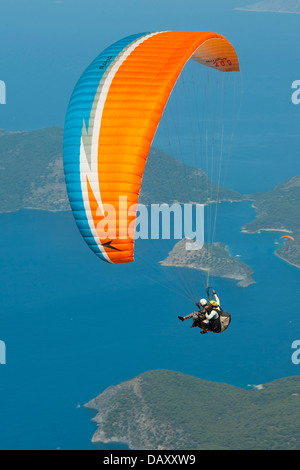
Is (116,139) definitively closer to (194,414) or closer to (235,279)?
(194,414)

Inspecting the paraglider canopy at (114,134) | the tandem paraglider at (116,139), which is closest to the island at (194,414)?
the tandem paraglider at (116,139)

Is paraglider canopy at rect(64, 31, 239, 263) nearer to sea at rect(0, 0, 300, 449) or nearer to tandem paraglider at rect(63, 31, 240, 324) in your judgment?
tandem paraglider at rect(63, 31, 240, 324)

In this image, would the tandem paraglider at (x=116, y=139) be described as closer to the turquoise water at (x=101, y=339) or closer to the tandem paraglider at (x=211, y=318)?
the tandem paraglider at (x=211, y=318)

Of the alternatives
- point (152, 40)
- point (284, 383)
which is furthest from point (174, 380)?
point (152, 40)

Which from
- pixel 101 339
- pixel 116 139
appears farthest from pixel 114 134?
pixel 101 339

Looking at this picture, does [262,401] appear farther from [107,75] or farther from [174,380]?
[107,75]

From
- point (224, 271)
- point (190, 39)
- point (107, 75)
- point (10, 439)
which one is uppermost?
point (224, 271)
